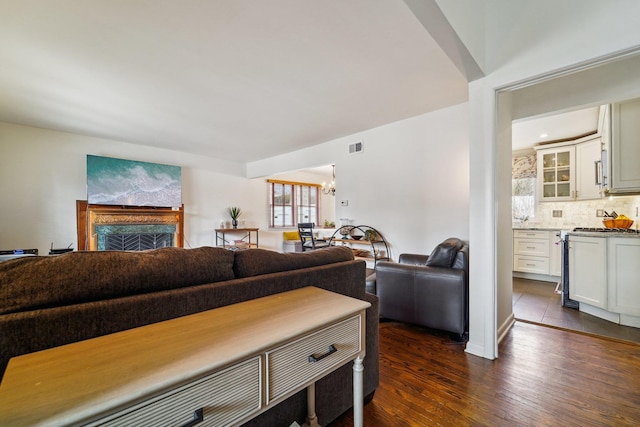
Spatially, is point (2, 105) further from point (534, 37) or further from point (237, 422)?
point (534, 37)

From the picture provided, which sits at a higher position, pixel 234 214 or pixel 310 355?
pixel 234 214

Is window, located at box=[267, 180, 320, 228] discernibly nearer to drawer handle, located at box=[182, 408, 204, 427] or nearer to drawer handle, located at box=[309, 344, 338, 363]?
drawer handle, located at box=[309, 344, 338, 363]

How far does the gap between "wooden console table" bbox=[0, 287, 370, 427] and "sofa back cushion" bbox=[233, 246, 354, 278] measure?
21cm

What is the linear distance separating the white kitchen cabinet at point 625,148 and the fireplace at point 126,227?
6827 millimetres

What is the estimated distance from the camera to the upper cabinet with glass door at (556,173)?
14.7ft

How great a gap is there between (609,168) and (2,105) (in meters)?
7.44

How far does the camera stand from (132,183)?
4.84 metres

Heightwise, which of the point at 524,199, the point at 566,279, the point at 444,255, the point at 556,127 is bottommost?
the point at 566,279

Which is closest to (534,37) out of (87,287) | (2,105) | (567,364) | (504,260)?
(504,260)

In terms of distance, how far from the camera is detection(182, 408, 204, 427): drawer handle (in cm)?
65

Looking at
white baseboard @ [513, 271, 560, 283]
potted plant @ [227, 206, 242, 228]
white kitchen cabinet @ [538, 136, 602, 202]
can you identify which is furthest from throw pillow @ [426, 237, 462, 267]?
potted plant @ [227, 206, 242, 228]

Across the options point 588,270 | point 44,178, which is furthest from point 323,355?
point 44,178

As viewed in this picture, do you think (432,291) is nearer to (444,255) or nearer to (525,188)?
(444,255)

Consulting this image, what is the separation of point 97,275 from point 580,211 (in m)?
6.44
